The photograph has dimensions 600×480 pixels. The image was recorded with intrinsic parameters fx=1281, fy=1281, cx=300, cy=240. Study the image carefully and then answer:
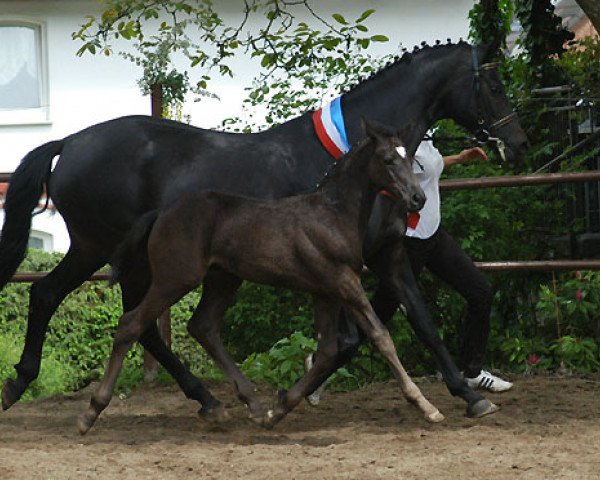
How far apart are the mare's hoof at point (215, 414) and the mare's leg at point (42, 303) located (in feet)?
3.43

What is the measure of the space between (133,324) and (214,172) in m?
0.94

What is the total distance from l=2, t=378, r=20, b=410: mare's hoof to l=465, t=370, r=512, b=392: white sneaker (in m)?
2.60

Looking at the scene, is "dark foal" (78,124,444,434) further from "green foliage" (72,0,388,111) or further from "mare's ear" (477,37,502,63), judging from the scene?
"green foliage" (72,0,388,111)

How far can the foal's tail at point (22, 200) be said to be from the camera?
6980 mm

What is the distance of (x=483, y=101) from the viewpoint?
22.7ft

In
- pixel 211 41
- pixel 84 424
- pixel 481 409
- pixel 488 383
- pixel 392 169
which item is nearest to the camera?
pixel 392 169

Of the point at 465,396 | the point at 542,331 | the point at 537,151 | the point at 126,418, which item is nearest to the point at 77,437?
the point at 126,418

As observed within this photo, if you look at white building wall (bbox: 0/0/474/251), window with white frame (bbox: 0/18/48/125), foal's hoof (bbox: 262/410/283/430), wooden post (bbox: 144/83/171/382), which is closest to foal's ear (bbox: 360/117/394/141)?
foal's hoof (bbox: 262/410/283/430)

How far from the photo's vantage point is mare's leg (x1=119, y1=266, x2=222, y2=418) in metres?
6.89

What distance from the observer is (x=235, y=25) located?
59.9 ft

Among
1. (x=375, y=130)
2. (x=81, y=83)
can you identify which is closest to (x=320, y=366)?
(x=375, y=130)

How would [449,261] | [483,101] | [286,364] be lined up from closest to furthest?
[483,101] < [449,261] < [286,364]

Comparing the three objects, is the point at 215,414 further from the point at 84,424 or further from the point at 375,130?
the point at 375,130

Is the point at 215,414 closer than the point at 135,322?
No
